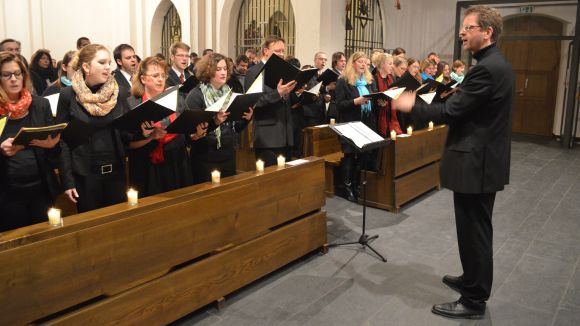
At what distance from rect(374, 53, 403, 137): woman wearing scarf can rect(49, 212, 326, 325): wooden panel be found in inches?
75.1

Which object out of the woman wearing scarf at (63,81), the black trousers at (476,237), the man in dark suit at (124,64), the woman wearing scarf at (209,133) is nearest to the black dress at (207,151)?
the woman wearing scarf at (209,133)

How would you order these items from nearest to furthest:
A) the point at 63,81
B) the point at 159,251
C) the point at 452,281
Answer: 1. the point at 159,251
2. the point at 452,281
3. the point at 63,81

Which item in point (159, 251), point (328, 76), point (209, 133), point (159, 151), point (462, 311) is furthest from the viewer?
point (328, 76)

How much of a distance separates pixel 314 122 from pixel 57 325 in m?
4.46

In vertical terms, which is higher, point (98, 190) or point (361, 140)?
point (361, 140)

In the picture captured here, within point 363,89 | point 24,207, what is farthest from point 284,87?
point 24,207

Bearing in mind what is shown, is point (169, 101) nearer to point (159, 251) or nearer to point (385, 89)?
point (159, 251)

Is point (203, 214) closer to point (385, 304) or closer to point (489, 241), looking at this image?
point (385, 304)

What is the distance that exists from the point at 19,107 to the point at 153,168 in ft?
2.68

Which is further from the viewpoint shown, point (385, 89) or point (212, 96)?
point (385, 89)

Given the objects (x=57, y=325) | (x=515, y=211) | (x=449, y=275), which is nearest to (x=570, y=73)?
(x=515, y=211)

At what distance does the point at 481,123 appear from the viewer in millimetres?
2475

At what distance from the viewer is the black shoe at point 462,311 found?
8.91ft

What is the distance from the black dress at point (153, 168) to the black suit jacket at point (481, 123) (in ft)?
5.08
